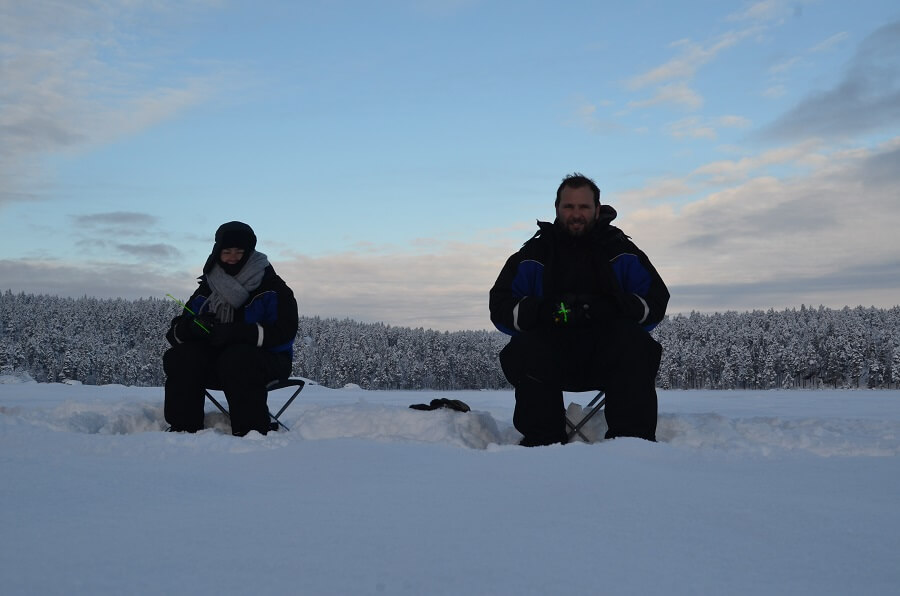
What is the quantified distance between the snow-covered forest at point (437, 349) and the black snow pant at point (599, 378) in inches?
2690

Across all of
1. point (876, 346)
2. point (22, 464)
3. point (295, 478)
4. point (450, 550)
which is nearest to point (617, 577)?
point (450, 550)

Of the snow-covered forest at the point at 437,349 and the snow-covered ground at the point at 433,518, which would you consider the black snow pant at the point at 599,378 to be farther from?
the snow-covered forest at the point at 437,349

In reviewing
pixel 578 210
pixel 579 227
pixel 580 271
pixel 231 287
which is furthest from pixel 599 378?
pixel 231 287

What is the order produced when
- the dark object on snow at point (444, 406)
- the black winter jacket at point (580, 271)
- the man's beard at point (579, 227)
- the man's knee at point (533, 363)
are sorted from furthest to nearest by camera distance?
the dark object on snow at point (444, 406), the man's beard at point (579, 227), the black winter jacket at point (580, 271), the man's knee at point (533, 363)

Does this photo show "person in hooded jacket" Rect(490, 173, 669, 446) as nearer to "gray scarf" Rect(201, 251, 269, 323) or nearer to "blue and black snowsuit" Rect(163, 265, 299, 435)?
"blue and black snowsuit" Rect(163, 265, 299, 435)

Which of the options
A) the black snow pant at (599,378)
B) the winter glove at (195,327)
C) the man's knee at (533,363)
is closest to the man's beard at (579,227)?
the black snow pant at (599,378)

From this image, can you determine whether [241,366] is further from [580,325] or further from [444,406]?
[580,325]

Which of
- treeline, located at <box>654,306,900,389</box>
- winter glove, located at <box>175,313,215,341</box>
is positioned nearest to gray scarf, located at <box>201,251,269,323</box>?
winter glove, located at <box>175,313,215,341</box>

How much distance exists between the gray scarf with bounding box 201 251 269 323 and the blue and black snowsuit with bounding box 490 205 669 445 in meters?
1.68

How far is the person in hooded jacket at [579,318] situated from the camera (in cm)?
363

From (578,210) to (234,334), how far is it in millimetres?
2271

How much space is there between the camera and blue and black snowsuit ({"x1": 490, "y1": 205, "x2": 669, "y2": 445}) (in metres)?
3.63

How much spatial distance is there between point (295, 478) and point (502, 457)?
827 millimetres

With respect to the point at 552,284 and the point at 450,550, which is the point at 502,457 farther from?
the point at 552,284
